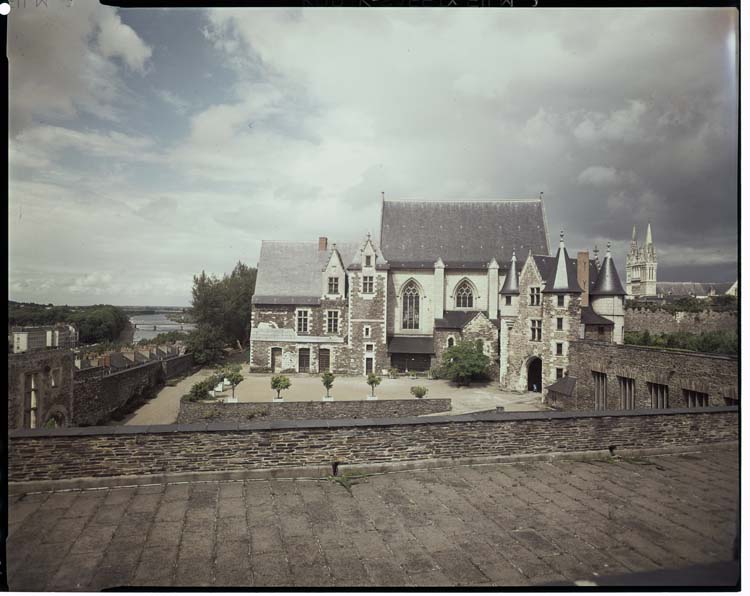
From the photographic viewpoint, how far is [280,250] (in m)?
20.2

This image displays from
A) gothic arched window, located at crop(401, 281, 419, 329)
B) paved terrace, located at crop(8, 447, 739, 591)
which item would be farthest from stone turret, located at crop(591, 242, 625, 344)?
paved terrace, located at crop(8, 447, 739, 591)

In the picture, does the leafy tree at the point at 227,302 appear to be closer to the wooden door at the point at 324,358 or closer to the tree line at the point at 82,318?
the tree line at the point at 82,318

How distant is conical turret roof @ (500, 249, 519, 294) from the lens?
15.1 m

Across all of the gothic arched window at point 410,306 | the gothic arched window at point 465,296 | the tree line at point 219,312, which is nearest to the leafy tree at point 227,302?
the tree line at point 219,312

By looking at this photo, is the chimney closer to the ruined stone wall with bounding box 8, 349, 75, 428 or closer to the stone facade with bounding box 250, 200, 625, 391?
the stone facade with bounding box 250, 200, 625, 391

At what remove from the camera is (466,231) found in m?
16.7

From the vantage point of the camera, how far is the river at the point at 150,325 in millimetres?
6459

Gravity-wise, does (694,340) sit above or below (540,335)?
above

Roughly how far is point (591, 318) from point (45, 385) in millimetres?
13585

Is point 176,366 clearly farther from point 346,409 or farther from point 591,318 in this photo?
point 591,318

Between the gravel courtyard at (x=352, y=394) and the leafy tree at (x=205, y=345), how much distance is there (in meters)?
0.48

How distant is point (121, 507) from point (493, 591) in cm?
280

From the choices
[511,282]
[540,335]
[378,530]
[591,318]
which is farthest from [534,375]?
[378,530]

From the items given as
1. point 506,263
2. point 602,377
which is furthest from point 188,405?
point 506,263
